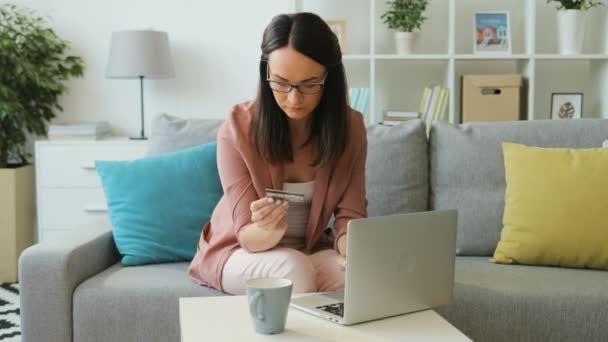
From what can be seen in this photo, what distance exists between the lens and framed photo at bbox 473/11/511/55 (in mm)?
3547

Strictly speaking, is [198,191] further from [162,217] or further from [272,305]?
[272,305]

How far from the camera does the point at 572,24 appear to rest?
3436 millimetres

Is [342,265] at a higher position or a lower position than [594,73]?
lower

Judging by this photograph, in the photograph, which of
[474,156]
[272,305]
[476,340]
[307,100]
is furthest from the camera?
[474,156]

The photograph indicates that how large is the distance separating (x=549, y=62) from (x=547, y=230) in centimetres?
188

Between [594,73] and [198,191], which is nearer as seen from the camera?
[198,191]

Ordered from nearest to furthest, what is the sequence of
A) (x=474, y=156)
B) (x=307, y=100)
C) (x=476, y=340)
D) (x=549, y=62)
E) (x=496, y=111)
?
(x=307, y=100), (x=476, y=340), (x=474, y=156), (x=496, y=111), (x=549, y=62)

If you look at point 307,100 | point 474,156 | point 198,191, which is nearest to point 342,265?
point 307,100

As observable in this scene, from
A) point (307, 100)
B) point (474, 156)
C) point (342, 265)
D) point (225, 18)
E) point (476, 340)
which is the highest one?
point (225, 18)

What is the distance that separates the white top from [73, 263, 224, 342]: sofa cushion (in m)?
0.23

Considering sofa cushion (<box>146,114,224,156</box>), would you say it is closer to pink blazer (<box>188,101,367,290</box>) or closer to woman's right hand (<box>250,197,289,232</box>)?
pink blazer (<box>188,101,367,290</box>)

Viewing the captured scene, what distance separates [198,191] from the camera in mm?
2201

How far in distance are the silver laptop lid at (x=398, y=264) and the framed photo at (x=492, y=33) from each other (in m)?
2.26

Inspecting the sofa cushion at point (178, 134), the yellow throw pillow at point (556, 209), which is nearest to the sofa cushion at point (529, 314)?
the yellow throw pillow at point (556, 209)
